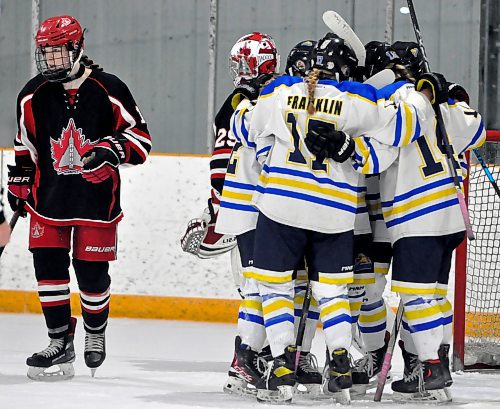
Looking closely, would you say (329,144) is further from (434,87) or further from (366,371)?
(366,371)

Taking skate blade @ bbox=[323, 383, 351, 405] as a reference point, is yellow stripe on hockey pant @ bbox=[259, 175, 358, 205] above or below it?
above

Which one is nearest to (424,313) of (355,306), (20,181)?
(355,306)

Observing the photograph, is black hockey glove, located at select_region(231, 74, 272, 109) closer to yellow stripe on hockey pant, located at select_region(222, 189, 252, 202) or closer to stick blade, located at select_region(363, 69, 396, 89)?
yellow stripe on hockey pant, located at select_region(222, 189, 252, 202)

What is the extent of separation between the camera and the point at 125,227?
279 inches

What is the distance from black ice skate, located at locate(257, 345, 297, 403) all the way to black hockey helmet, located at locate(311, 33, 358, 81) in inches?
35.7

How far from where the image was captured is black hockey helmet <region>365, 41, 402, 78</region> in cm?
442

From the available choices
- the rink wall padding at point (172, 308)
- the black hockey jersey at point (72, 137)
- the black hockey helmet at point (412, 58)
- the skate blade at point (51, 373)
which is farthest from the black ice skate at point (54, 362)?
the rink wall padding at point (172, 308)

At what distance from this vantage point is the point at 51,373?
473 cm

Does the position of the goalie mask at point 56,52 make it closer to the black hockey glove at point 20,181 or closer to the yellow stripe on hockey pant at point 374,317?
the black hockey glove at point 20,181

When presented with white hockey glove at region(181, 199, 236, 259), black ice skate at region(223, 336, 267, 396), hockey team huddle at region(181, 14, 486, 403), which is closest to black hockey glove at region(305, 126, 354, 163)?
hockey team huddle at region(181, 14, 486, 403)

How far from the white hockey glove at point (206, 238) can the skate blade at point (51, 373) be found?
0.72 m

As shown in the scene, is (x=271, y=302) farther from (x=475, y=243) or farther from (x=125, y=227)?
(x=125, y=227)

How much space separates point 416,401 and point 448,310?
35cm

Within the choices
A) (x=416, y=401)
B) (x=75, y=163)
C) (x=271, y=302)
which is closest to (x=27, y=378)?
(x=75, y=163)
